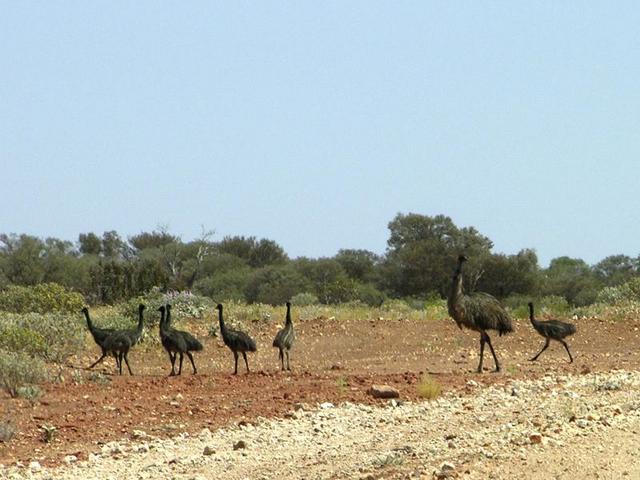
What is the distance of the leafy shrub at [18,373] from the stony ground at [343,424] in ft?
1.21

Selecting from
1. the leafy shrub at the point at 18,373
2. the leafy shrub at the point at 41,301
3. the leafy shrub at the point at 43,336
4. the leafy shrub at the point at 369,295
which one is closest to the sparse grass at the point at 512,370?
the leafy shrub at the point at 18,373

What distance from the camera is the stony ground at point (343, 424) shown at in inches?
462

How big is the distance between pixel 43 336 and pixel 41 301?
6.78 m

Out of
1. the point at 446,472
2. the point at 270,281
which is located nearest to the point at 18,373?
the point at 446,472

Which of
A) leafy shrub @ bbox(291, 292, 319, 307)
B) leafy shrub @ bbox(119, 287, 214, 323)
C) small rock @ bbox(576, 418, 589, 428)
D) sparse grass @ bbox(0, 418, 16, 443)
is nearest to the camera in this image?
small rock @ bbox(576, 418, 589, 428)

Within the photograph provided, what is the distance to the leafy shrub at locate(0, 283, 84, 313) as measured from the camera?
29.4m

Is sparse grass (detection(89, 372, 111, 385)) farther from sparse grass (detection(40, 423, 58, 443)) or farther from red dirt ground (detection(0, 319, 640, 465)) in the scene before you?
sparse grass (detection(40, 423, 58, 443))

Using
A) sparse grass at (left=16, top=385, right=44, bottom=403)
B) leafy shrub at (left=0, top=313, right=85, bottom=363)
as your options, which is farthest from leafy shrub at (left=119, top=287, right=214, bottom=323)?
sparse grass at (left=16, top=385, right=44, bottom=403)

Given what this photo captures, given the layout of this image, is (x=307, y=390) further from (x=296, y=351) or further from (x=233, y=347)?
(x=296, y=351)

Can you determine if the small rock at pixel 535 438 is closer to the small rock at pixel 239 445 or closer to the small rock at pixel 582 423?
the small rock at pixel 582 423

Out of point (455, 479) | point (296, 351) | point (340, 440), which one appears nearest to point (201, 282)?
point (296, 351)

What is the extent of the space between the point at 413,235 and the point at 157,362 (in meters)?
36.4

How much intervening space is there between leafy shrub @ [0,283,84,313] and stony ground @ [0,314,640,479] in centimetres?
674

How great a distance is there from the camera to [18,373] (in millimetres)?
18188
